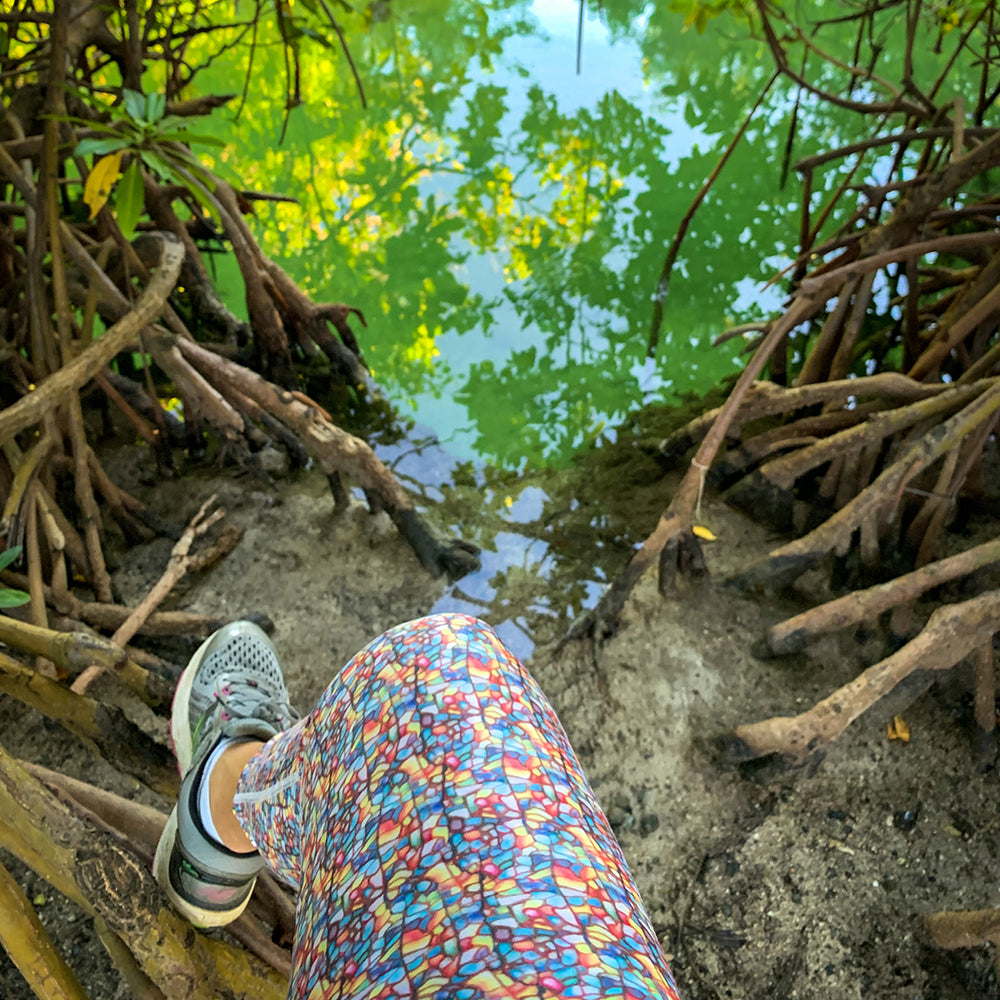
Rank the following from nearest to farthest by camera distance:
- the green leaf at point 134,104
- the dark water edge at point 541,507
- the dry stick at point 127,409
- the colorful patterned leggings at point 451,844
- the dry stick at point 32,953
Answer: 1. the colorful patterned leggings at point 451,844
2. the dry stick at point 32,953
3. the green leaf at point 134,104
4. the dark water edge at point 541,507
5. the dry stick at point 127,409

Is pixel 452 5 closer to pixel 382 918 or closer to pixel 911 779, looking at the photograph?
pixel 911 779

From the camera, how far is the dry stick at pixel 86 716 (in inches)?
42.5

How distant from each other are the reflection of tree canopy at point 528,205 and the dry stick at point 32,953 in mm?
1552

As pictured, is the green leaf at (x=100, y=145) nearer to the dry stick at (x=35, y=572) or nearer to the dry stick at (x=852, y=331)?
the dry stick at (x=35, y=572)

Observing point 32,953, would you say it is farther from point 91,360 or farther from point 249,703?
point 91,360

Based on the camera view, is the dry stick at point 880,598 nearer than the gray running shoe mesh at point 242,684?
No

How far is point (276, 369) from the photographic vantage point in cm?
223

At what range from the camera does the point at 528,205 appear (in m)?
3.19

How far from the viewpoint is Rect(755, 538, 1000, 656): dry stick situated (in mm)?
1396

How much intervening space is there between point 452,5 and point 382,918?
5.76m

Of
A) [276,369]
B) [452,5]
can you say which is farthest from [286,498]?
[452,5]

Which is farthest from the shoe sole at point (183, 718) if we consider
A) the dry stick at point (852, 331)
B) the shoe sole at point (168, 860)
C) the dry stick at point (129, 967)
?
the dry stick at point (852, 331)

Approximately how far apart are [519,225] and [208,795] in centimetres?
265

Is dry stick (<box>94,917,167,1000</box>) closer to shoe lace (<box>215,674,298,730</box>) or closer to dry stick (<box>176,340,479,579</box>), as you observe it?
shoe lace (<box>215,674,298,730</box>)
